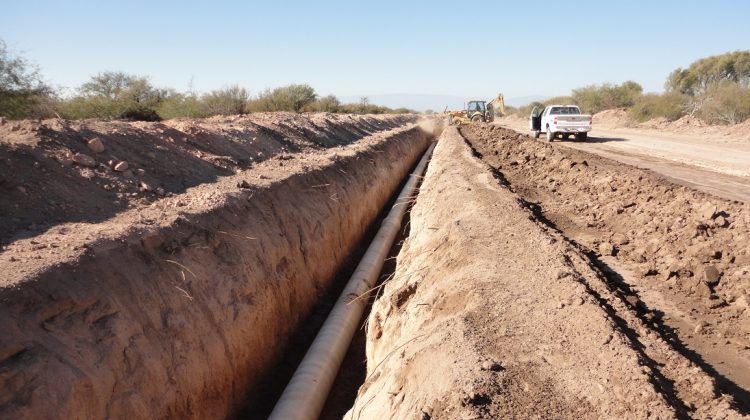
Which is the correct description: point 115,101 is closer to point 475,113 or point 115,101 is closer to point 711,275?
point 711,275

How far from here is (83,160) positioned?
22.1 feet

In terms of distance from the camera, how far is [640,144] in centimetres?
2155

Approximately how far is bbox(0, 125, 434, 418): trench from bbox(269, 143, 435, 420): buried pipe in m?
0.40

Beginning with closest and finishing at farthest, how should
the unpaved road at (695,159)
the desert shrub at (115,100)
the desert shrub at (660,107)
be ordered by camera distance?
the unpaved road at (695,159), the desert shrub at (115,100), the desert shrub at (660,107)

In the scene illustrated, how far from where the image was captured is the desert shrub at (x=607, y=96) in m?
50.2

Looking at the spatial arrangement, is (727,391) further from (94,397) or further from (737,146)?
(737,146)

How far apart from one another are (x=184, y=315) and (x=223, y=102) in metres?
21.8

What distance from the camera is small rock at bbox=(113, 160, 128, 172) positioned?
7.17 metres

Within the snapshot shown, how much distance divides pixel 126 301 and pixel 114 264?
16.4 inches

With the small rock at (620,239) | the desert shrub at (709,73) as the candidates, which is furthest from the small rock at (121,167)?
the desert shrub at (709,73)

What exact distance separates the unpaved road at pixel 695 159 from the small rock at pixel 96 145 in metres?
10.9

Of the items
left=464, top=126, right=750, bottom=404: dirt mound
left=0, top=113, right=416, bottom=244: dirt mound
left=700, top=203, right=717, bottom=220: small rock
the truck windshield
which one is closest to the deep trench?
left=0, top=113, right=416, bottom=244: dirt mound

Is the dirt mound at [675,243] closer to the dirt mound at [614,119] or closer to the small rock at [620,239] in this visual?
the small rock at [620,239]

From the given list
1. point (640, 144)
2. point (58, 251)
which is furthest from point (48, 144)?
point (640, 144)
